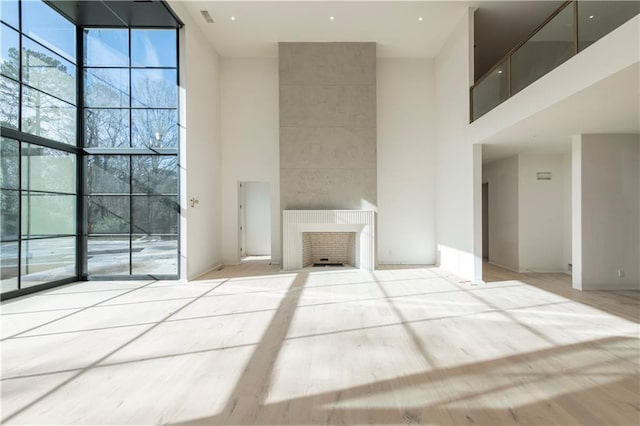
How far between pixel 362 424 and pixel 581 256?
581 cm

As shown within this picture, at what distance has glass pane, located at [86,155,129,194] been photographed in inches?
264

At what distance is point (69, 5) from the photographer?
6016 millimetres

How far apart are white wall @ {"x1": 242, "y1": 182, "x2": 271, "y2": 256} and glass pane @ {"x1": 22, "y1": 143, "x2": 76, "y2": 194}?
515cm

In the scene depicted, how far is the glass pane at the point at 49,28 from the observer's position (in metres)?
5.46

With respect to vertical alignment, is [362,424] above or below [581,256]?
below

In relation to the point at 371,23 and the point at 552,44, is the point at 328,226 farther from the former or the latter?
the point at 552,44

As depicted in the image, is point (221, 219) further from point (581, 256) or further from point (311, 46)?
point (581, 256)

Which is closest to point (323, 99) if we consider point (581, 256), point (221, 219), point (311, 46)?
point (311, 46)

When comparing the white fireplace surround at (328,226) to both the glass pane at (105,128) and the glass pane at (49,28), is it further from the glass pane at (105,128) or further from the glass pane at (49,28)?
the glass pane at (49,28)

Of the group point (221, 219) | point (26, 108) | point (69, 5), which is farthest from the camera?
point (221, 219)

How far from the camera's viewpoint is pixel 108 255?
6719mm

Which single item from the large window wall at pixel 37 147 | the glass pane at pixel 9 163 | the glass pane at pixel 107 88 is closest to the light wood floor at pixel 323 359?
the large window wall at pixel 37 147

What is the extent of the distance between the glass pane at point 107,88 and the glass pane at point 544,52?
24.8 feet

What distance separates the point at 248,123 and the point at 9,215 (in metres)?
5.35
